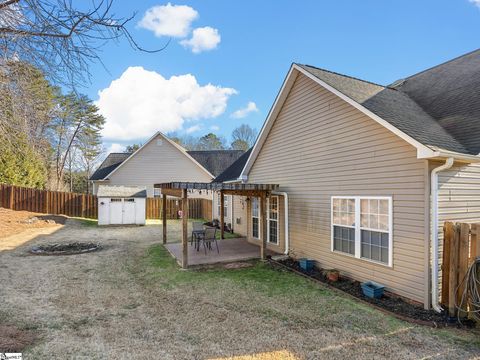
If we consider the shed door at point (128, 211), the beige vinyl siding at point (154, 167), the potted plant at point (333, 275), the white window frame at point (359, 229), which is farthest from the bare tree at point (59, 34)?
the beige vinyl siding at point (154, 167)

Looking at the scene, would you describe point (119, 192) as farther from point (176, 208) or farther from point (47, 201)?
point (47, 201)

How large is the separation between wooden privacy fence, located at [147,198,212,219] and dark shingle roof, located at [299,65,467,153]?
1427 cm

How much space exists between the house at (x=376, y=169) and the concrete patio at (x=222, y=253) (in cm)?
104

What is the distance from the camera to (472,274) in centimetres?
475

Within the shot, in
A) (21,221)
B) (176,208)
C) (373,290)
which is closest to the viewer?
(373,290)

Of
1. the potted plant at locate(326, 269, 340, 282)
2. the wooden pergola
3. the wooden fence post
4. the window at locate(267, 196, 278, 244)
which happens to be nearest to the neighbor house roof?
the wooden fence post

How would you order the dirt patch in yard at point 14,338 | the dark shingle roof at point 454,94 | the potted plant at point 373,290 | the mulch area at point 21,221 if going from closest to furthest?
the dirt patch in yard at point 14,338
the potted plant at point 373,290
the dark shingle roof at point 454,94
the mulch area at point 21,221

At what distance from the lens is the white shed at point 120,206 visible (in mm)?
17188

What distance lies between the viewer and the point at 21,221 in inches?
614

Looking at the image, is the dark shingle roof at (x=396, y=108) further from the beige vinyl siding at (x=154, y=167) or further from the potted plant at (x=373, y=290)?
the beige vinyl siding at (x=154, y=167)

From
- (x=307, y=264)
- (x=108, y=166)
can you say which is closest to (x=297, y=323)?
(x=307, y=264)

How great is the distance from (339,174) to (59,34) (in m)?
6.20

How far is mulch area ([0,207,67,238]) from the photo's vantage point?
45.6 ft

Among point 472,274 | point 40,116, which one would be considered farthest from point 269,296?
point 40,116
